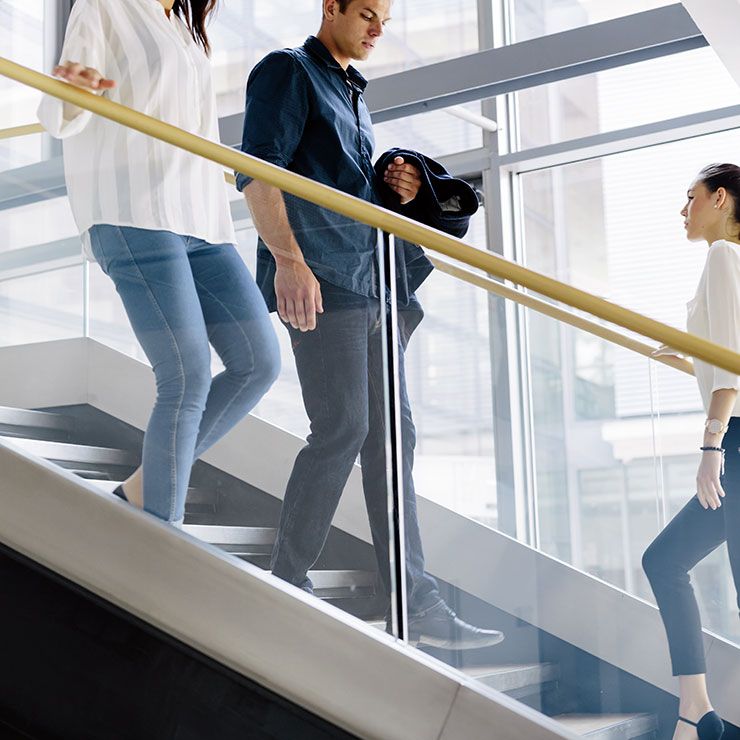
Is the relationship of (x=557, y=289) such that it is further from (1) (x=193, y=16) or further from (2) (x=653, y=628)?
(1) (x=193, y=16)

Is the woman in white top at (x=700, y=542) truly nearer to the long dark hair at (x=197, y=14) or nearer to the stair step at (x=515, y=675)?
the stair step at (x=515, y=675)

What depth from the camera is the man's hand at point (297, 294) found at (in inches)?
85.2

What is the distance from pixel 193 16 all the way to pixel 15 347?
0.90 m

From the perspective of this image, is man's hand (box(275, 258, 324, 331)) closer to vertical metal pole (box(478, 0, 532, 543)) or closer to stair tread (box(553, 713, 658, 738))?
vertical metal pole (box(478, 0, 532, 543))

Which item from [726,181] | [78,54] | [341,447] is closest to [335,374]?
[341,447]

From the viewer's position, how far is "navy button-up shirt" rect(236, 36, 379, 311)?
7.80 feet

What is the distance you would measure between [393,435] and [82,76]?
97cm

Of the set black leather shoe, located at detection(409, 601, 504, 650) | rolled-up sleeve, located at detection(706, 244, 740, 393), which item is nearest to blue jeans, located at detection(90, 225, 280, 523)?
black leather shoe, located at detection(409, 601, 504, 650)

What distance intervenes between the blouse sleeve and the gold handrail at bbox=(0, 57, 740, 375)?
0.03m

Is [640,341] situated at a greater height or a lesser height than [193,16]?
lesser

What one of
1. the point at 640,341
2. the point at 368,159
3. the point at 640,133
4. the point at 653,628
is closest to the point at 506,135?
the point at 640,133

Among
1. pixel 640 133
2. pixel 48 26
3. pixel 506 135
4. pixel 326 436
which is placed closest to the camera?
pixel 326 436

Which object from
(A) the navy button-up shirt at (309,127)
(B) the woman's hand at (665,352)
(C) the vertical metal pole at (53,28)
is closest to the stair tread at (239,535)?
(A) the navy button-up shirt at (309,127)

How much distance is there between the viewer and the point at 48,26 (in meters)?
6.30
